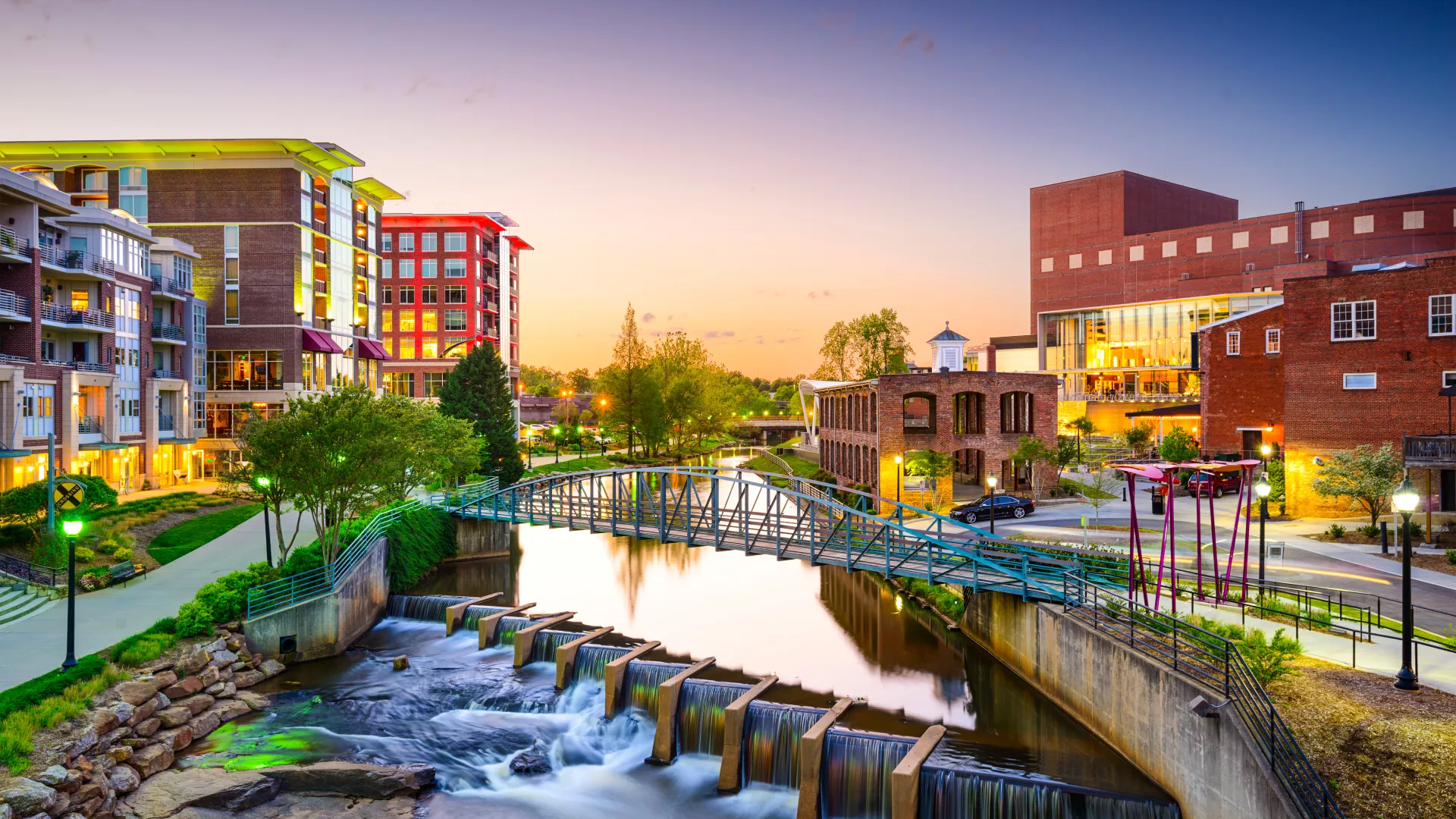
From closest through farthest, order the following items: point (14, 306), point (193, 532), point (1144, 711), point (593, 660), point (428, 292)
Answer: point (1144, 711) < point (593, 660) < point (193, 532) < point (14, 306) < point (428, 292)

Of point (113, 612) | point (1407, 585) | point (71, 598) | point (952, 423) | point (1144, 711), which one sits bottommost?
point (1144, 711)

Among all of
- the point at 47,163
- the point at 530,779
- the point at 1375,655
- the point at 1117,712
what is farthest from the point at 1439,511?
the point at 47,163

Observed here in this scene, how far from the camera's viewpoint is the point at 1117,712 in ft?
58.2

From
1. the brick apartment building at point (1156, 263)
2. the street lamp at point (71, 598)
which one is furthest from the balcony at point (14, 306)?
the brick apartment building at point (1156, 263)

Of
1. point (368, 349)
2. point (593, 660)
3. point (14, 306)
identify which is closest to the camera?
point (593, 660)

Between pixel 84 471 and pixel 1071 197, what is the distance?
78.5 m

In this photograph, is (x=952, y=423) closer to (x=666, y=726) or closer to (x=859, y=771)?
(x=666, y=726)

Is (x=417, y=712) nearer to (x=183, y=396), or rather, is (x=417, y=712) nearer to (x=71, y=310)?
(x=71, y=310)

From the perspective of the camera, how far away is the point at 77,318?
39719mm

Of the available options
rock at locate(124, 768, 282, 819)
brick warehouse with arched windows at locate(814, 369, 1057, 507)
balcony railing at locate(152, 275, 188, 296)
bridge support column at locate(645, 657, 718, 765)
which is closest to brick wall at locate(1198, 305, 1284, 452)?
brick warehouse with arched windows at locate(814, 369, 1057, 507)

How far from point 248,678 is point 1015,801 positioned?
19.1 m

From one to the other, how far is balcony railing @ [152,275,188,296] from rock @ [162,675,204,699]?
34491 mm

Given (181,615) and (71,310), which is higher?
(71,310)

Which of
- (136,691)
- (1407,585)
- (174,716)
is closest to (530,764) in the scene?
(174,716)
